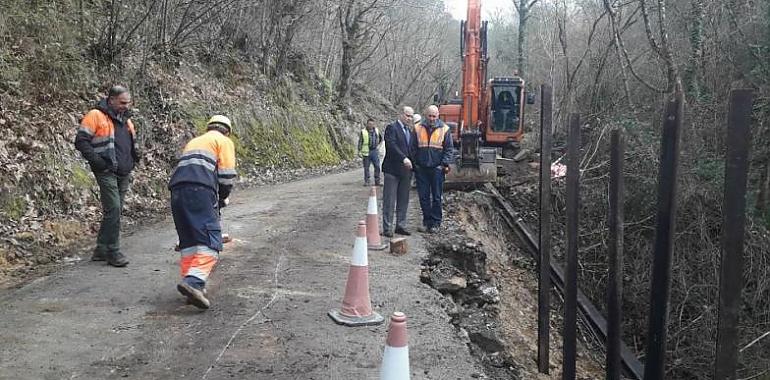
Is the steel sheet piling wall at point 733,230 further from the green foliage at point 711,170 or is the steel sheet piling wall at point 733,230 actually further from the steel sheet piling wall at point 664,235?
the green foliage at point 711,170

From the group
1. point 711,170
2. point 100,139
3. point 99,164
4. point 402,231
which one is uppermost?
point 100,139

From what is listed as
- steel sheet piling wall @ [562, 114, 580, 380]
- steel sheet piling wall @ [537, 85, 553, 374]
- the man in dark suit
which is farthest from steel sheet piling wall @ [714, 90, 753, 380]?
the man in dark suit

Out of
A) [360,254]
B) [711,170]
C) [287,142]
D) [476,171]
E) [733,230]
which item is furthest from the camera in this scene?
[287,142]

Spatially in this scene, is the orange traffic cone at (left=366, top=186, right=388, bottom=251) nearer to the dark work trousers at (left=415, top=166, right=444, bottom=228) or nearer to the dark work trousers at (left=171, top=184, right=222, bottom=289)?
the dark work trousers at (left=415, top=166, right=444, bottom=228)

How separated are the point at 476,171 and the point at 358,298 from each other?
8.93 m

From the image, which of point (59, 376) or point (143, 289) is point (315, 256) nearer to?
point (143, 289)

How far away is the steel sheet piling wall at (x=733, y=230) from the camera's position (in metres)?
4.70

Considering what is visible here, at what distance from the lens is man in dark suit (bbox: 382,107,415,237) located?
29.6 ft

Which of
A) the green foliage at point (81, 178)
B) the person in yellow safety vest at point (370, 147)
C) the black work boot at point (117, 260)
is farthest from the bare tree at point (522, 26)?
the black work boot at point (117, 260)

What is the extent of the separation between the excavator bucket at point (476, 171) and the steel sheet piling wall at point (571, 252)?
22.6ft

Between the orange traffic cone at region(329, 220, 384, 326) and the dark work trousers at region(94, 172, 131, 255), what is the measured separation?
9.44 ft

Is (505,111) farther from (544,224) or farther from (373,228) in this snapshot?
(544,224)

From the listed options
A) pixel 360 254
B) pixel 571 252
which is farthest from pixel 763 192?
pixel 360 254

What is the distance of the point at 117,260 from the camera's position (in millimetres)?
6871
